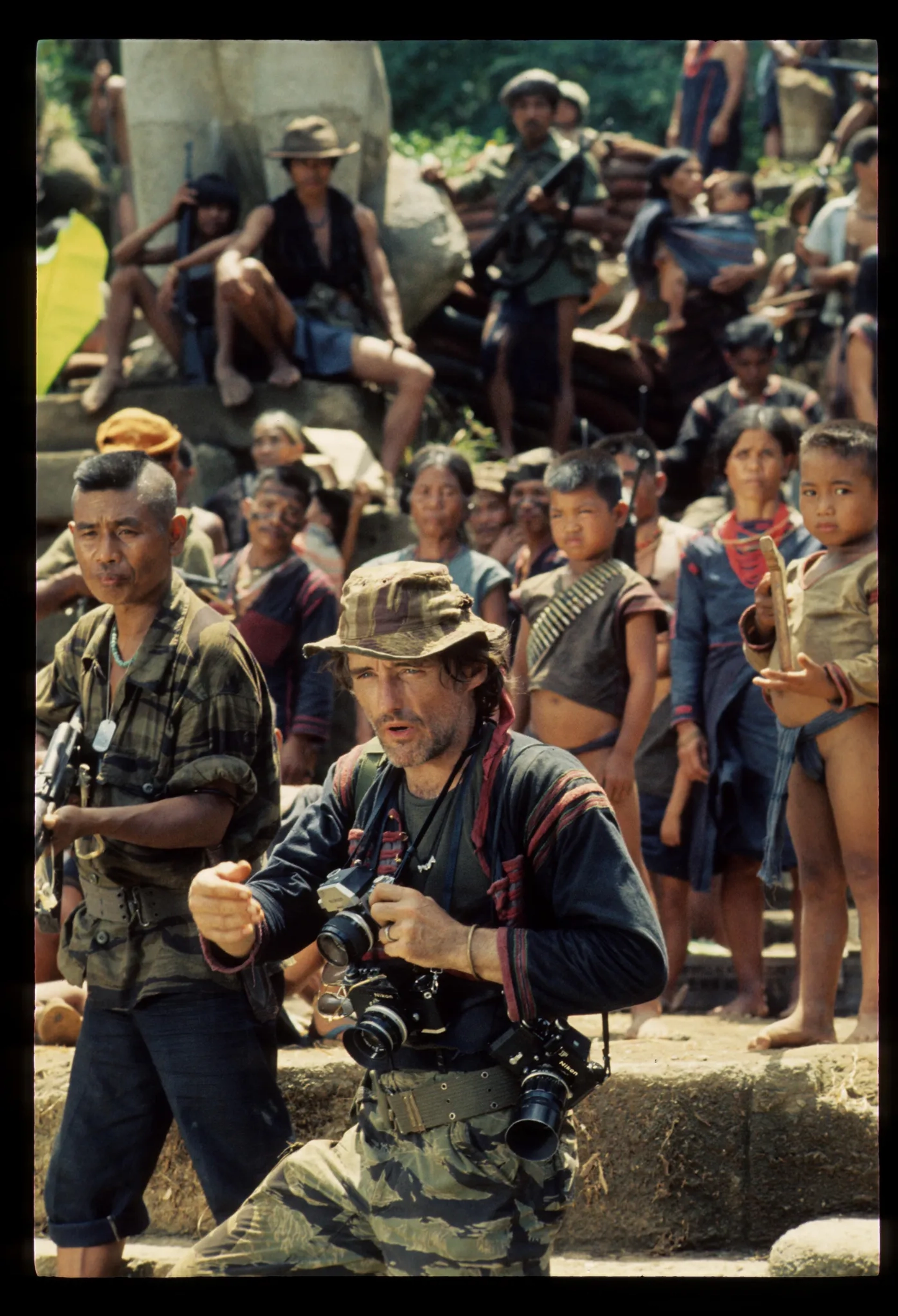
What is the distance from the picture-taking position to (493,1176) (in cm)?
299

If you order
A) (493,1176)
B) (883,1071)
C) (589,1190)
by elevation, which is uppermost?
(493,1176)

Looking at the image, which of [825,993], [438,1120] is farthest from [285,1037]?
[438,1120]

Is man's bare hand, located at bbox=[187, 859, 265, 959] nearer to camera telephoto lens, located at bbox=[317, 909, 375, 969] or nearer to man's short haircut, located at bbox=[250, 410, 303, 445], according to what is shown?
camera telephoto lens, located at bbox=[317, 909, 375, 969]

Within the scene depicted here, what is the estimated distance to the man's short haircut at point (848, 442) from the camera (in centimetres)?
491

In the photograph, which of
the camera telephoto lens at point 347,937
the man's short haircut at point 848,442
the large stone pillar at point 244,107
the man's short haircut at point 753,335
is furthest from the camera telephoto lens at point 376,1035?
the large stone pillar at point 244,107

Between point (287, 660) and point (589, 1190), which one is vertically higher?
point (287, 660)

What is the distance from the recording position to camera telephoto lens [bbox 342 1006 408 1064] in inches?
117

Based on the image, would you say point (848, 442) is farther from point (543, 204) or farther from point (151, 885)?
point (543, 204)

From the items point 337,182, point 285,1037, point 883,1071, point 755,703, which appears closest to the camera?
point 883,1071

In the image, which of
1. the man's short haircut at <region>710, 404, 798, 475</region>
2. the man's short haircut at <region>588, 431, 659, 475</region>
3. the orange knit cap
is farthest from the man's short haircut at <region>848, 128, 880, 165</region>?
the orange knit cap

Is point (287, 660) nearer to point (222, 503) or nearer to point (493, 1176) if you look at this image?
point (222, 503)

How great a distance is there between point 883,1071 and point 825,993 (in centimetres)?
47

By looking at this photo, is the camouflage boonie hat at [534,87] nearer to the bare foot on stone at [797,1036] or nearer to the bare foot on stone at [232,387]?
the bare foot on stone at [232,387]

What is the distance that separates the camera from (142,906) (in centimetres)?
393
